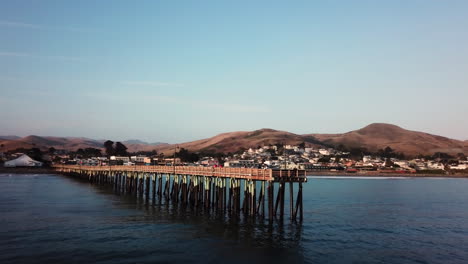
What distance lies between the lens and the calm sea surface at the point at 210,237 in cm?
3269

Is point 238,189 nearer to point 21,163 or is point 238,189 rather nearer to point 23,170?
point 23,170

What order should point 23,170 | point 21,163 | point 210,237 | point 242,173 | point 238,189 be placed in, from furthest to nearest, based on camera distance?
1. point 21,163
2. point 23,170
3. point 238,189
4. point 242,173
5. point 210,237

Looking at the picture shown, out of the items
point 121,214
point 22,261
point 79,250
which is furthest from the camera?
point 121,214

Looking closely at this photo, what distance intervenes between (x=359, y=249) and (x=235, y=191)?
67.5 ft

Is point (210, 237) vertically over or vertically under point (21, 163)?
under

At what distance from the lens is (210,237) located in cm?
3934

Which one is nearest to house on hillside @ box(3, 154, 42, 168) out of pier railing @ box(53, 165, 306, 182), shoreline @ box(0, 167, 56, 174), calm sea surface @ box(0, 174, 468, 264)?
shoreline @ box(0, 167, 56, 174)

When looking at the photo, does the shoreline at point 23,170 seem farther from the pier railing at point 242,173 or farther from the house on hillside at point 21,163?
the pier railing at point 242,173

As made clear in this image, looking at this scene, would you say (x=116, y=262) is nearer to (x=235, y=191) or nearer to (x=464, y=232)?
(x=235, y=191)

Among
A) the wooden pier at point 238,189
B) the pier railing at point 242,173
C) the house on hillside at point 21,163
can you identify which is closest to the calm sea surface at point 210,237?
the wooden pier at point 238,189

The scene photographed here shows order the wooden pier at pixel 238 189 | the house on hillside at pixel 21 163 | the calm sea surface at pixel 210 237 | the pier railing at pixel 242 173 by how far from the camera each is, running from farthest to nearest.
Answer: the house on hillside at pixel 21 163 → the wooden pier at pixel 238 189 → the pier railing at pixel 242 173 → the calm sea surface at pixel 210 237

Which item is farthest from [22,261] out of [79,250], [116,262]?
[116,262]

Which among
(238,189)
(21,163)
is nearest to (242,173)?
(238,189)

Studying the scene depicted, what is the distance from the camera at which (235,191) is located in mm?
54031
